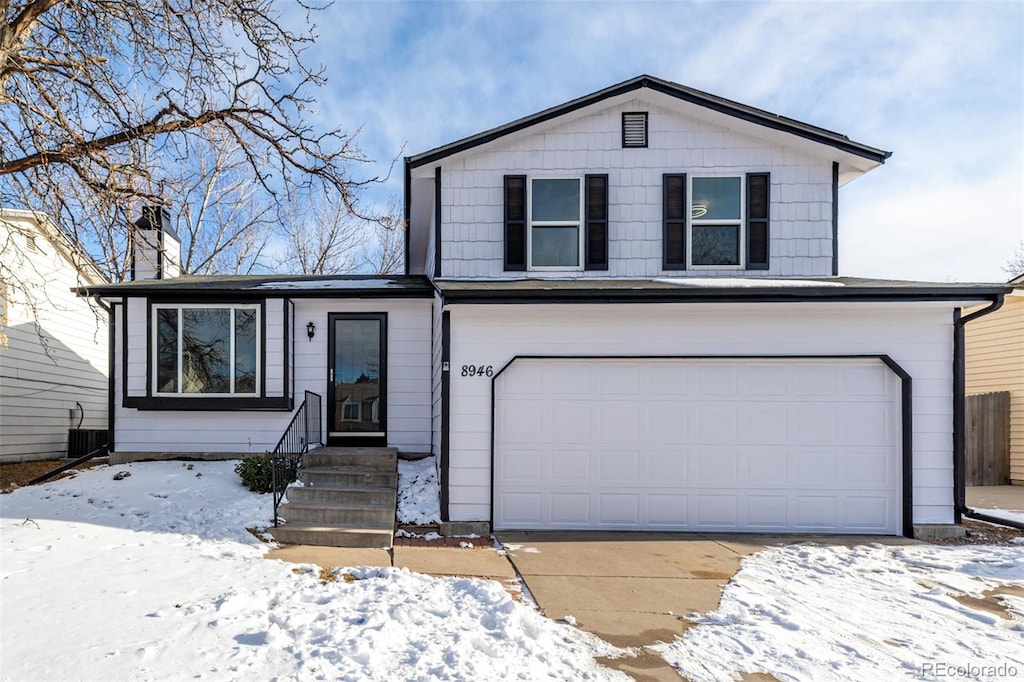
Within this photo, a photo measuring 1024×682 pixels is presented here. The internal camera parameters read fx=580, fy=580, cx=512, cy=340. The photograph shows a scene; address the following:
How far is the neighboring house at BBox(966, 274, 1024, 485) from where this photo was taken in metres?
11.8

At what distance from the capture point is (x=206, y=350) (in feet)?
30.9

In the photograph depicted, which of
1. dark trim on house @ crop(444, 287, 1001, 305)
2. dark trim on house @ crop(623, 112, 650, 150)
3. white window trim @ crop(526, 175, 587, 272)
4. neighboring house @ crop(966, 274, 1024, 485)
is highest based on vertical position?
dark trim on house @ crop(623, 112, 650, 150)

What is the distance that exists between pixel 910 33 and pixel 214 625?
1142 cm

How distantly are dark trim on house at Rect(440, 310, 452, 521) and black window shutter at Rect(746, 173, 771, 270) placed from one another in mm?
4424

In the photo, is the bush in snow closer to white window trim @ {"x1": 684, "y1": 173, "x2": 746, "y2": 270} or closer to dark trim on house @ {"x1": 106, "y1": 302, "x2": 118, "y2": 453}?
dark trim on house @ {"x1": 106, "y1": 302, "x2": 118, "y2": 453}

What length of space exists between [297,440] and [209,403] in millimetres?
1596

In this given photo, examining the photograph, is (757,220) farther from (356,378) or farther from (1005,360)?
(1005,360)

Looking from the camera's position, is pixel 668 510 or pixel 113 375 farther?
pixel 113 375

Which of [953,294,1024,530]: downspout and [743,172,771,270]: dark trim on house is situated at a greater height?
[743,172,771,270]: dark trim on house

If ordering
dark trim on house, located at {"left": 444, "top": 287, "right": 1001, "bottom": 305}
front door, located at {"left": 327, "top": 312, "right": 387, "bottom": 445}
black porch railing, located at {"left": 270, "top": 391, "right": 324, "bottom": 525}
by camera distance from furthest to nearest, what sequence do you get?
front door, located at {"left": 327, "top": 312, "right": 387, "bottom": 445}, black porch railing, located at {"left": 270, "top": 391, "right": 324, "bottom": 525}, dark trim on house, located at {"left": 444, "top": 287, "right": 1001, "bottom": 305}

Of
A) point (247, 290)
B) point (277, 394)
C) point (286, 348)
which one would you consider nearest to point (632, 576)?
point (277, 394)

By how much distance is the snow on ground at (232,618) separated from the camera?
11.3 ft

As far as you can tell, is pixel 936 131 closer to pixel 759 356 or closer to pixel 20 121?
pixel 759 356

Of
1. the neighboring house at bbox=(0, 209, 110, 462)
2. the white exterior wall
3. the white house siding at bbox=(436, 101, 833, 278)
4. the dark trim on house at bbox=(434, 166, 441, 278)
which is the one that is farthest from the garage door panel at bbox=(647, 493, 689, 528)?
the neighboring house at bbox=(0, 209, 110, 462)
